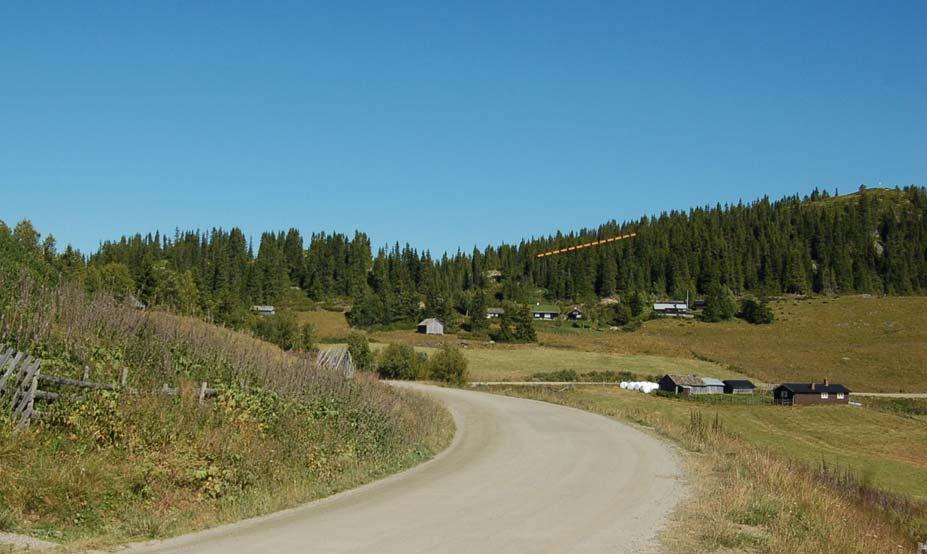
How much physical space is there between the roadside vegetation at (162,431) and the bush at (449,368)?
4367cm

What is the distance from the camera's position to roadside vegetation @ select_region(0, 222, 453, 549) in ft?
33.0

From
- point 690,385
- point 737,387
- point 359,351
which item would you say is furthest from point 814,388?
point 359,351

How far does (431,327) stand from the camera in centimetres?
13388

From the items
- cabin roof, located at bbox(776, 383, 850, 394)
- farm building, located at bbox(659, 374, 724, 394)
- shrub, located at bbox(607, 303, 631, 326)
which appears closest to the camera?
cabin roof, located at bbox(776, 383, 850, 394)

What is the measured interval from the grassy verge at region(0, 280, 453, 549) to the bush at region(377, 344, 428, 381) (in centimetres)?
4491

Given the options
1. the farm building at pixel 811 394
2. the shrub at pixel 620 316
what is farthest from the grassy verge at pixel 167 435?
the shrub at pixel 620 316

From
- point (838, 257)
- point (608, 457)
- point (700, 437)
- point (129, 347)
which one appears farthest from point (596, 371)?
point (838, 257)

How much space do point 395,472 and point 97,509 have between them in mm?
6855

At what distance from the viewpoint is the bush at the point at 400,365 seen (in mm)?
64500

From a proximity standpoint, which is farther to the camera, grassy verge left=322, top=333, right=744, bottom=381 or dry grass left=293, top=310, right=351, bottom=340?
dry grass left=293, top=310, right=351, bottom=340

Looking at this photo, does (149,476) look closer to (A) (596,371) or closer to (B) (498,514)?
(B) (498,514)

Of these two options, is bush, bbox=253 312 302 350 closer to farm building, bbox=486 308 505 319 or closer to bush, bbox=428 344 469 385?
bush, bbox=428 344 469 385

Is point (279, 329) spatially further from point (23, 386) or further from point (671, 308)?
point (671, 308)

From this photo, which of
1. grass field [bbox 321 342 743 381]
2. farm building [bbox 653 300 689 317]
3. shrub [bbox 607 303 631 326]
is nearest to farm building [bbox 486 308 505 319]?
shrub [bbox 607 303 631 326]
